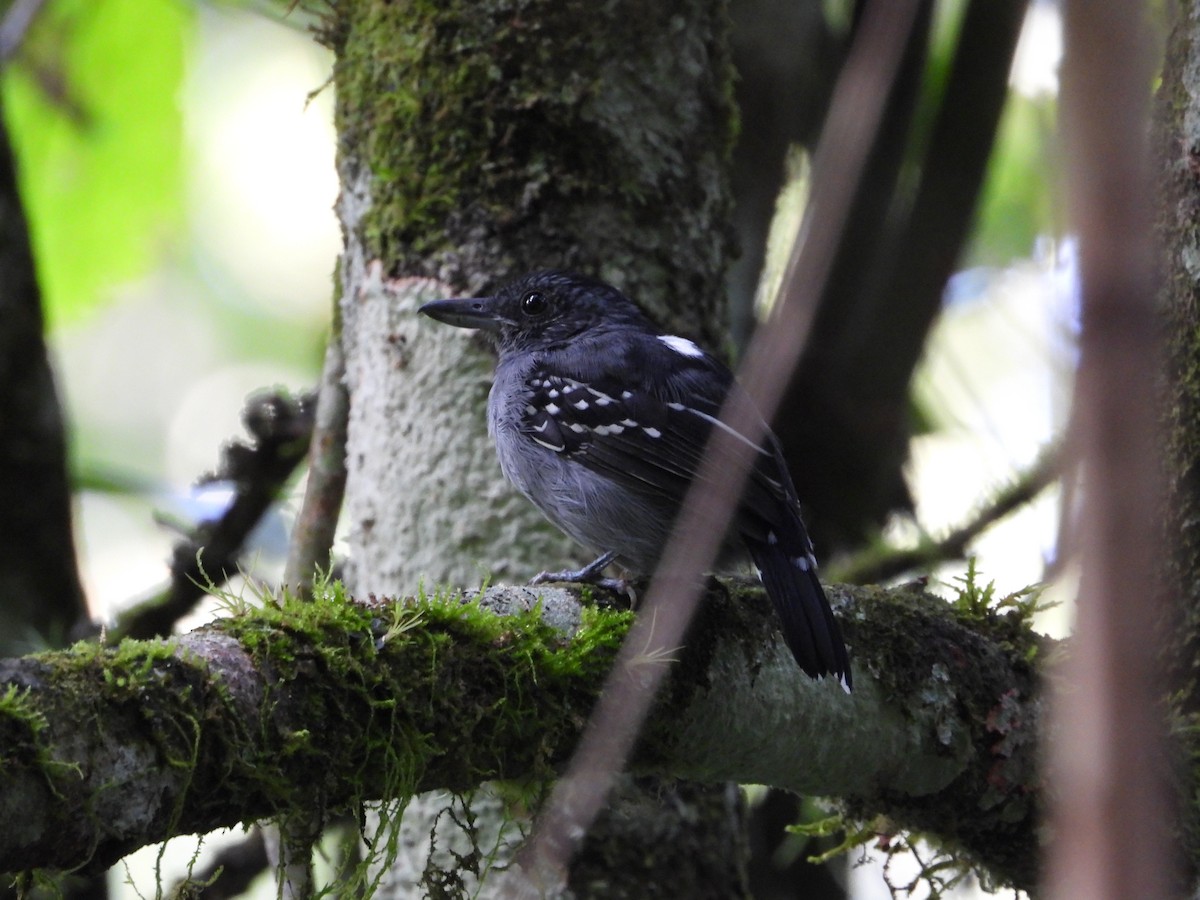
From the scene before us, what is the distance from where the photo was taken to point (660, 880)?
125 inches

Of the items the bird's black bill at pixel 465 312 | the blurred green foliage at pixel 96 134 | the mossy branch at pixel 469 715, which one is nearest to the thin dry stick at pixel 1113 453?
the mossy branch at pixel 469 715

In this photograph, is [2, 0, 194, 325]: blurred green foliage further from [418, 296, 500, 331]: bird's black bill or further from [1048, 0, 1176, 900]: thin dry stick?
[1048, 0, 1176, 900]: thin dry stick

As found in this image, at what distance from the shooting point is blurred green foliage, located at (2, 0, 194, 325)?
5016mm

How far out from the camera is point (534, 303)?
3.87 meters

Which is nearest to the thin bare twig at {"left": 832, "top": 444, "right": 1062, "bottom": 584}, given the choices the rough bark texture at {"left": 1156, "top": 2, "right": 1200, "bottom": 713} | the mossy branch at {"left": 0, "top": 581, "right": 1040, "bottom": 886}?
the mossy branch at {"left": 0, "top": 581, "right": 1040, "bottom": 886}

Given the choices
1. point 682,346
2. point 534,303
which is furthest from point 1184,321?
point 534,303

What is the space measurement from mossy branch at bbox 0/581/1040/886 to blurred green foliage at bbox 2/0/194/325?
11.1 ft

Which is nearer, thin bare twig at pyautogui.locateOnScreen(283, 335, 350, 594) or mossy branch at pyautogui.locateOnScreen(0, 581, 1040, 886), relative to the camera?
mossy branch at pyautogui.locateOnScreen(0, 581, 1040, 886)

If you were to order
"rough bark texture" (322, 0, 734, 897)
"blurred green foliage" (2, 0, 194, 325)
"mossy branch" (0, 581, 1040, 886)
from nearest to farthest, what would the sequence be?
"mossy branch" (0, 581, 1040, 886), "rough bark texture" (322, 0, 734, 897), "blurred green foliage" (2, 0, 194, 325)

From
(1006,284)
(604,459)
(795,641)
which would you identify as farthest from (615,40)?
(1006,284)

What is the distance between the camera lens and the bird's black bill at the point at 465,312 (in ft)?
11.7

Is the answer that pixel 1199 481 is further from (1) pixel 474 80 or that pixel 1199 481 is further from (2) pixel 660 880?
(1) pixel 474 80

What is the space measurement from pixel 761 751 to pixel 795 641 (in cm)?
25

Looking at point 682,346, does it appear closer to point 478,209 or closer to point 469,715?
point 478,209
